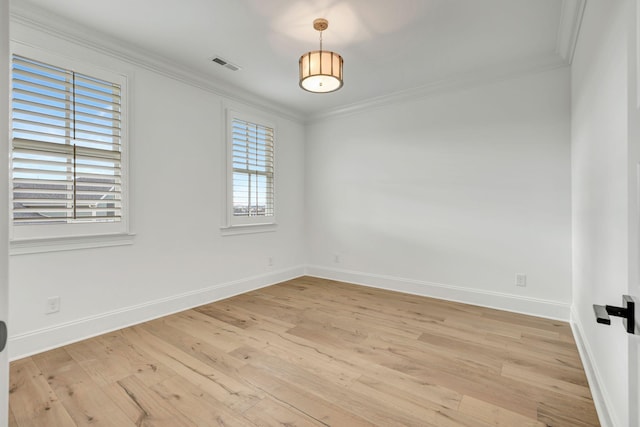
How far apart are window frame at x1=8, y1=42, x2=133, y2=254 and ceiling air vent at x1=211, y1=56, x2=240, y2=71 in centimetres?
87

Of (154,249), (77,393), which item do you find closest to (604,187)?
(77,393)

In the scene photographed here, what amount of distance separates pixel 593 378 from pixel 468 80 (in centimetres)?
307

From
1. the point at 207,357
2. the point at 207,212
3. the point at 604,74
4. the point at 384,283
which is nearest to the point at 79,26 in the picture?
the point at 207,212

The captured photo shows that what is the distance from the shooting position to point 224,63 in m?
3.19

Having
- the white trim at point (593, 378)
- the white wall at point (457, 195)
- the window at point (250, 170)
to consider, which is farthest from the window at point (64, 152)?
the white trim at point (593, 378)

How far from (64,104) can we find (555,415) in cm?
408

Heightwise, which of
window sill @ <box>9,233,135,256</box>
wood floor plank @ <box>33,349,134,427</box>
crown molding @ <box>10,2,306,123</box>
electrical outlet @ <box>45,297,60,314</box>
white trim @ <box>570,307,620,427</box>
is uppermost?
crown molding @ <box>10,2,306,123</box>

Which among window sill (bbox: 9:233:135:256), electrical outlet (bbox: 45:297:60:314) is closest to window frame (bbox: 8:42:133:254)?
window sill (bbox: 9:233:135:256)

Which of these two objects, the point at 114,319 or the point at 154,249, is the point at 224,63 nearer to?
the point at 154,249

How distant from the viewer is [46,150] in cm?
236

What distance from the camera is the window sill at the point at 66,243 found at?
226cm

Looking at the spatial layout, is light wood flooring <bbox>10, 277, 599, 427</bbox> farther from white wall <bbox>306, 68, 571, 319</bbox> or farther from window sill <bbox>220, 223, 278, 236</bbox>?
window sill <bbox>220, 223, 278, 236</bbox>

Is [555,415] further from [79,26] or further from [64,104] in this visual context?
[79,26]

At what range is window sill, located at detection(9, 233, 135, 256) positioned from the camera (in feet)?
7.41
